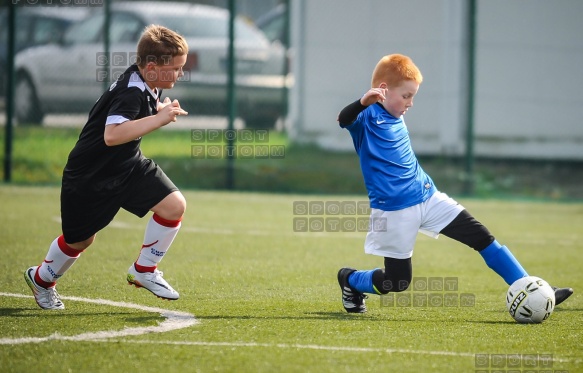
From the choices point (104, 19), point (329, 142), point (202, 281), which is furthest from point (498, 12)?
point (202, 281)

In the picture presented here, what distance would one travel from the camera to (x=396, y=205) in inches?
216

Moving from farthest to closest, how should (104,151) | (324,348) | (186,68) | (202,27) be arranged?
(202,27) < (186,68) < (104,151) < (324,348)

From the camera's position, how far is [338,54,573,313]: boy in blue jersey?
5.48m

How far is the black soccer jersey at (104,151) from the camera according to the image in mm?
5348

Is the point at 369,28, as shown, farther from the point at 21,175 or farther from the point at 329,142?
the point at 21,175

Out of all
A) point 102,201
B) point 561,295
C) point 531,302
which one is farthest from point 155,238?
point 561,295

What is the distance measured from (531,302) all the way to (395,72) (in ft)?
5.00

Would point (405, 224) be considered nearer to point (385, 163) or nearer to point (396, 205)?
point (396, 205)

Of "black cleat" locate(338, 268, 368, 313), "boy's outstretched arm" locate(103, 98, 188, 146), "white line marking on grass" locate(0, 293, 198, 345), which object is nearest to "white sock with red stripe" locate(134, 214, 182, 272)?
"white line marking on grass" locate(0, 293, 198, 345)

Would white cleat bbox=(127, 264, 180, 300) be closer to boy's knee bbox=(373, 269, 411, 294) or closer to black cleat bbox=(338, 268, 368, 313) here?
black cleat bbox=(338, 268, 368, 313)

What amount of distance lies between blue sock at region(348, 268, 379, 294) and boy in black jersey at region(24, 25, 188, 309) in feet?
3.44

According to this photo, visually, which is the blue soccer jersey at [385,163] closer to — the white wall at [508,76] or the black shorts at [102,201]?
the black shorts at [102,201]

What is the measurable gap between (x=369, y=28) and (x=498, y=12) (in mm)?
1944

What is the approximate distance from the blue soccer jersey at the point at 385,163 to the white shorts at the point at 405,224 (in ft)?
0.15
